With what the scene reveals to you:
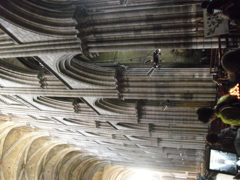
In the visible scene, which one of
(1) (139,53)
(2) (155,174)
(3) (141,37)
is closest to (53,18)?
(3) (141,37)

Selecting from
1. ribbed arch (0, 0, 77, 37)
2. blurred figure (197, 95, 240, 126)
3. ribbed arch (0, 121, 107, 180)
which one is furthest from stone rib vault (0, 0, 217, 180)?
blurred figure (197, 95, 240, 126)

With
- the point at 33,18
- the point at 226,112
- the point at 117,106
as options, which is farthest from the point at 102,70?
the point at 226,112

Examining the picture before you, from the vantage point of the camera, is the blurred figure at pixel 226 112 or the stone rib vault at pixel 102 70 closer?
the blurred figure at pixel 226 112

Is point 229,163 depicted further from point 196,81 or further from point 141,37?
point 141,37

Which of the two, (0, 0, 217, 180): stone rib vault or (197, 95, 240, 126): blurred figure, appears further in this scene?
(0, 0, 217, 180): stone rib vault

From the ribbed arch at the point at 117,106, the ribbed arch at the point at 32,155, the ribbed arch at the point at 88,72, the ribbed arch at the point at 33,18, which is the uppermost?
the ribbed arch at the point at 33,18

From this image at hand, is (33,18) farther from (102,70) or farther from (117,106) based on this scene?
(117,106)

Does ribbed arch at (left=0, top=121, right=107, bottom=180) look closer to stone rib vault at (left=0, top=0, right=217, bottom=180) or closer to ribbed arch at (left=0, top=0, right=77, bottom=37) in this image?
stone rib vault at (left=0, top=0, right=217, bottom=180)

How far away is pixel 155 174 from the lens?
2939cm

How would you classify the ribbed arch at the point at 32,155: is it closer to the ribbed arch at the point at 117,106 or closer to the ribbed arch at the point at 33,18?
the ribbed arch at the point at 117,106

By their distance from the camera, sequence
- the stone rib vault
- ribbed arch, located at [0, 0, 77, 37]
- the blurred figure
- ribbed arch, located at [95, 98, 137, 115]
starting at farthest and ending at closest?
ribbed arch, located at [95, 98, 137, 115] → ribbed arch, located at [0, 0, 77, 37] → the stone rib vault → the blurred figure

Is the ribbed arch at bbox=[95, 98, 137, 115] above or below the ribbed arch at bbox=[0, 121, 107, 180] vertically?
above

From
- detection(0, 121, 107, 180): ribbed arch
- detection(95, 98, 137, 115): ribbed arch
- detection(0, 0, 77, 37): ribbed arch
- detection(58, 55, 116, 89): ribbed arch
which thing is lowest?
detection(0, 121, 107, 180): ribbed arch

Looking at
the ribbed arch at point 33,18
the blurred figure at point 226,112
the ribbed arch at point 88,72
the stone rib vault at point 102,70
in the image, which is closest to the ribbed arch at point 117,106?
the stone rib vault at point 102,70
